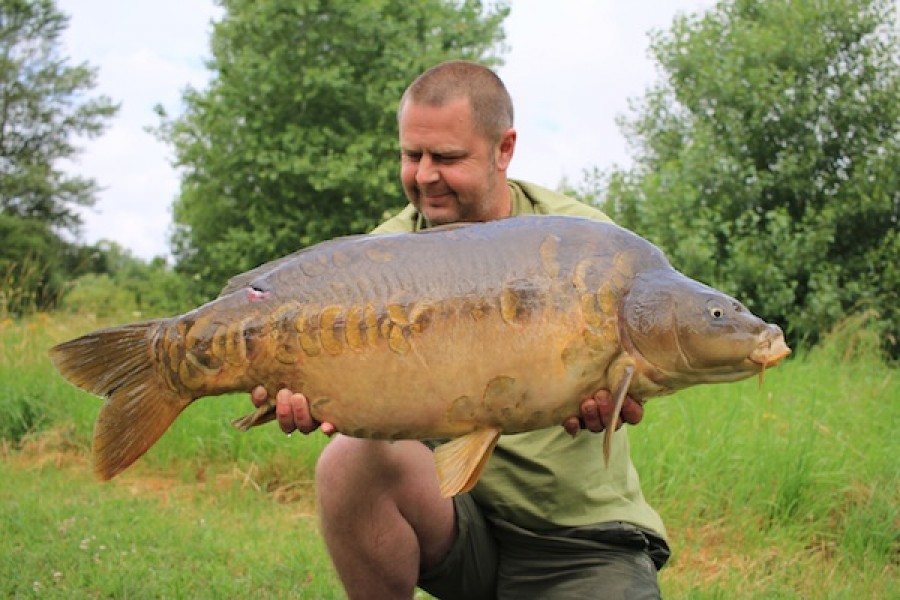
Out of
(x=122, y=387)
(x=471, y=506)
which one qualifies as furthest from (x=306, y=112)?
(x=122, y=387)

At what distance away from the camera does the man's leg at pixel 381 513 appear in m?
2.74

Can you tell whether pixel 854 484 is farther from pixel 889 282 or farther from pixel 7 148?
pixel 7 148

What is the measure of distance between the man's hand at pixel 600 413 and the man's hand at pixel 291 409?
1.73 ft

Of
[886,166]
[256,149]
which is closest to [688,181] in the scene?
[886,166]

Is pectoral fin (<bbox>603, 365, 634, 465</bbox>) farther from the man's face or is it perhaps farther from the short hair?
the short hair

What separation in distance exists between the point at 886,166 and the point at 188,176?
13460 mm

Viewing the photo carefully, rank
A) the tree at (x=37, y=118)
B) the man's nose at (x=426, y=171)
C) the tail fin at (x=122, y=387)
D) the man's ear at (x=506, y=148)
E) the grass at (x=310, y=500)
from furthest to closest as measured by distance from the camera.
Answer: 1. the tree at (x=37, y=118)
2. the grass at (x=310, y=500)
3. the man's ear at (x=506, y=148)
4. the man's nose at (x=426, y=171)
5. the tail fin at (x=122, y=387)

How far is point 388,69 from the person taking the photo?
62.8 ft

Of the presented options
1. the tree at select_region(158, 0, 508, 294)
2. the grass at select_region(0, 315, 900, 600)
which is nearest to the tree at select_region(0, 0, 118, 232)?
the tree at select_region(158, 0, 508, 294)

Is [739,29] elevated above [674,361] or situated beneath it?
elevated above

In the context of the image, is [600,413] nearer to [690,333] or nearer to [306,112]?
[690,333]

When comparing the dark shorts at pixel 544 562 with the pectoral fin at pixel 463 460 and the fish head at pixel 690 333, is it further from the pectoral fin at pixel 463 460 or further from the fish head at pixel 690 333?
the fish head at pixel 690 333

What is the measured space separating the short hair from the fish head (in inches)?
42.8

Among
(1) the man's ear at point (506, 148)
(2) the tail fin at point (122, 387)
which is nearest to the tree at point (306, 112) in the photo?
(1) the man's ear at point (506, 148)
